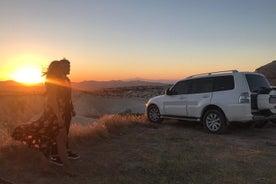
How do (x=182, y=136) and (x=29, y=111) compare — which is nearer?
(x=182, y=136)

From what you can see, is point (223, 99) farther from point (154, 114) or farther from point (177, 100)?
point (154, 114)

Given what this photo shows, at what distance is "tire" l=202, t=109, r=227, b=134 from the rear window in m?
1.21

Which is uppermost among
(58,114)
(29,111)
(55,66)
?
(55,66)

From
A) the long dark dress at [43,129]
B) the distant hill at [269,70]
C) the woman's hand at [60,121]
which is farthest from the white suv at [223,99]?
the distant hill at [269,70]

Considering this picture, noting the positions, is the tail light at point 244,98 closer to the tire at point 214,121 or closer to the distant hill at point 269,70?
the tire at point 214,121

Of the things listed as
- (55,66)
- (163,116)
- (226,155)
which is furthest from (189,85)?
(55,66)

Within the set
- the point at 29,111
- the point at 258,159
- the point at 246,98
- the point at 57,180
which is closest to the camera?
the point at 57,180

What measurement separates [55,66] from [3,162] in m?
2.19

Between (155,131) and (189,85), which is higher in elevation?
(189,85)

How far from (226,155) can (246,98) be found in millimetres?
3114

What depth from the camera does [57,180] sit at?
25.0 ft

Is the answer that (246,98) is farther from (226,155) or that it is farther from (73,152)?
(73,152)

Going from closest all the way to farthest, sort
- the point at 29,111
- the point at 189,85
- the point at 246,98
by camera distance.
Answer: the point at 246,98 → the point at 189,85 → the point at 29,111

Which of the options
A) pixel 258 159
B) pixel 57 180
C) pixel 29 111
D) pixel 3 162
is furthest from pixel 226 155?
pixel 29 111
